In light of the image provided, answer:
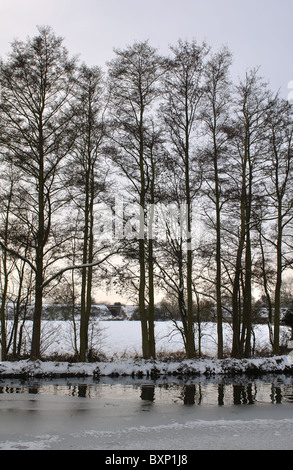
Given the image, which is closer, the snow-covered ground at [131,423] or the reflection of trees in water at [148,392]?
the snow-covered ground at [131,423]

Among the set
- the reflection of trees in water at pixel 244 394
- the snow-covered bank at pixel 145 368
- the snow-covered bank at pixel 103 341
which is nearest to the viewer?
the reflection of trees in water at pixel 244 394

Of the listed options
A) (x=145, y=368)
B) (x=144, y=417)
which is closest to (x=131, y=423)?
(x=144, y=417)

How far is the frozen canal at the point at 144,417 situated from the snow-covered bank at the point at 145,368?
7.02 ft

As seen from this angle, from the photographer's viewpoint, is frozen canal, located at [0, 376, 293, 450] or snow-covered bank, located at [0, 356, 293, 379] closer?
frozen canal, located at [0, 376, 293, 450]

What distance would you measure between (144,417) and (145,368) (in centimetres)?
806

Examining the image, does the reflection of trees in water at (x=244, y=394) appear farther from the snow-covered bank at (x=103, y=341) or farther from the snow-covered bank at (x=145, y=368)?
the snow-covered bank at (x=103, y=341)

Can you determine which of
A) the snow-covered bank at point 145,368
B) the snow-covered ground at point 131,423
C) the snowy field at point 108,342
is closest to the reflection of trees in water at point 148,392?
the snow-covered ground at point 131,423

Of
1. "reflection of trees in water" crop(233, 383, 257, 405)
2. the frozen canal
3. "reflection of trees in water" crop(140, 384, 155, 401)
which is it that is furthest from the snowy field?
the frozen canal

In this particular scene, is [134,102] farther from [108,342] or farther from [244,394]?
[108,342]

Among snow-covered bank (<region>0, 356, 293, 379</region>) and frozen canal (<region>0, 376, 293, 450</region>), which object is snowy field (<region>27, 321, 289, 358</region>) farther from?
frozen canal (<region>0, 376, 293, 450</region>)

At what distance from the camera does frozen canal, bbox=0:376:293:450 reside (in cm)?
650

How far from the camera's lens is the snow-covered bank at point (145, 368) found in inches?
594

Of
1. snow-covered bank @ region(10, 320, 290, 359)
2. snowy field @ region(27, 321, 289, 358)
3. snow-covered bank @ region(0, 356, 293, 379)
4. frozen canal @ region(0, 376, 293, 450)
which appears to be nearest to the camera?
frozen canal @ region(0, 376, 293, 450)

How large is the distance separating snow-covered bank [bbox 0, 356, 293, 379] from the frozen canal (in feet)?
7.02
